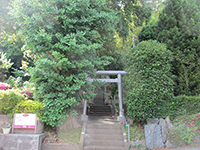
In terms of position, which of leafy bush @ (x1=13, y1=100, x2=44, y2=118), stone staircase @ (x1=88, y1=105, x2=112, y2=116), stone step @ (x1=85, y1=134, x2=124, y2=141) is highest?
leafy bush @ (x1=13, y1=100, x2=44, y2=118)

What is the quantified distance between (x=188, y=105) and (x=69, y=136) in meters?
5.76

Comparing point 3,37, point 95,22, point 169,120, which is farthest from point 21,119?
point 3,37

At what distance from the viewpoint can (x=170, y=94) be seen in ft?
24.2

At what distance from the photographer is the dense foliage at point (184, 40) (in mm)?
8180

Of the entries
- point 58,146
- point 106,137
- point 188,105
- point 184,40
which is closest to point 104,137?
point 106,137

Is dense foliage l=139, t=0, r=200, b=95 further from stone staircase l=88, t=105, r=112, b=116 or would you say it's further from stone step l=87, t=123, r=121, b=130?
stone staircase l=88, t=105, r=112, b=116

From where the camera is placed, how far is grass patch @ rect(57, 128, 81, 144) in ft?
23.8

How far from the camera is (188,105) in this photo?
7363 mm

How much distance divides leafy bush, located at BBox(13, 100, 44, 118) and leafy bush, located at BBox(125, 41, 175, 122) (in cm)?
408

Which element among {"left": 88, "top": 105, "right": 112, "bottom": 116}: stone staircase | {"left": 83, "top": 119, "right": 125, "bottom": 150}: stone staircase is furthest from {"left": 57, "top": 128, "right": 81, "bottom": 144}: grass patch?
{"left": 88, "top": 105, "right": 112, "bottom": 116}: stone staircase

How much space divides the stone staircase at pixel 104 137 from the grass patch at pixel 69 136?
0.44m

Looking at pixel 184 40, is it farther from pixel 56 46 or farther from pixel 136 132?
pixel 56 46

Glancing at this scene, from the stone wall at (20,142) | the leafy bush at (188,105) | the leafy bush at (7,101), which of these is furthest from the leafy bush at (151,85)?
the leafy bush at (7,101)

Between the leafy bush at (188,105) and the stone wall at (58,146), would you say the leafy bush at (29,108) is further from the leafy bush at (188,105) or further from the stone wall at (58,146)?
the leafy bush at (188,105)
